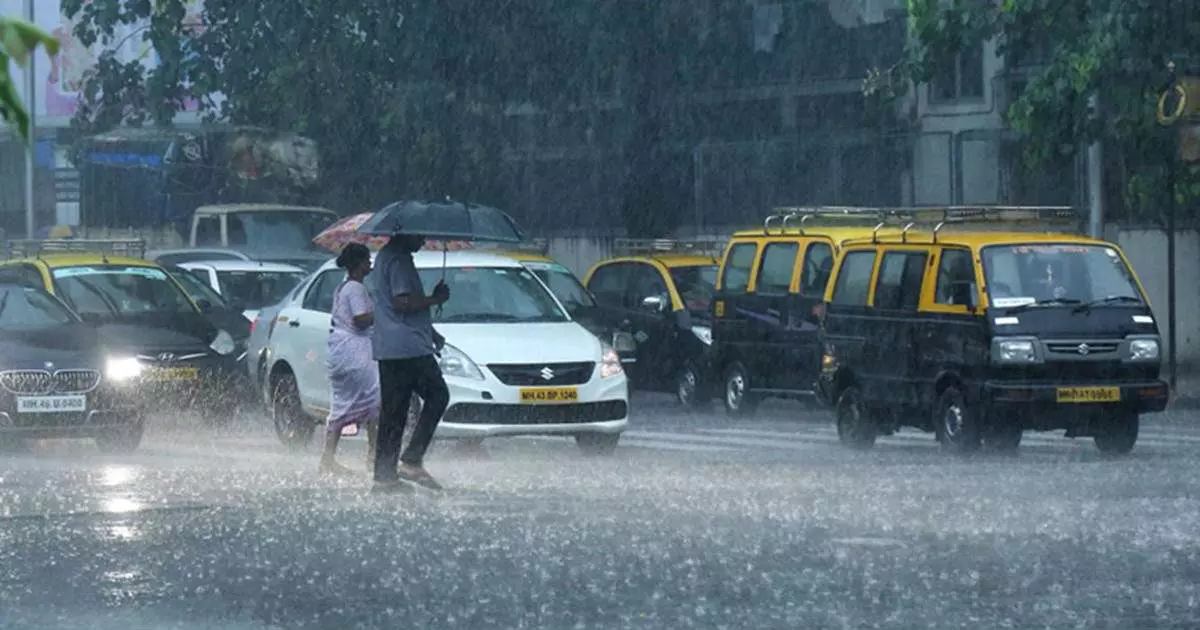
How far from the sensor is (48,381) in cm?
2005

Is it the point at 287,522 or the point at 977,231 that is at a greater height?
the point at 977,231

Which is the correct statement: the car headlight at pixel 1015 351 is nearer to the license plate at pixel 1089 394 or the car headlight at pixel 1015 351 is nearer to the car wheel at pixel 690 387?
the license plate at pixel 1089 394

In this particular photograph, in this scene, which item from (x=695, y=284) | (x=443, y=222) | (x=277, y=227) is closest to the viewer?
(x=443, y=222)

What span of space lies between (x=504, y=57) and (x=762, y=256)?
13820mm

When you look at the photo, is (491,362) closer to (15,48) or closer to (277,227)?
(15,48)

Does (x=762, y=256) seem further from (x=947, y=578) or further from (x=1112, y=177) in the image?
(x=947, y=578)

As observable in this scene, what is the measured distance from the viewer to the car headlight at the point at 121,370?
20.3m

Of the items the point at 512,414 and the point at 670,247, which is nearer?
the point at 512,414

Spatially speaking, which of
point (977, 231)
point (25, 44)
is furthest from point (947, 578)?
point (977, 231)

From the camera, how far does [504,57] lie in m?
38.4

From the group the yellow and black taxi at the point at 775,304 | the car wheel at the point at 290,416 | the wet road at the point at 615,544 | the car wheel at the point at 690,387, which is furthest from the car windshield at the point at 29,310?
the car wheel at the point at 690,387

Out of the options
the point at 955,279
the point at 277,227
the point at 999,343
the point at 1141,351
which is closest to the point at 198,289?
the point at 955,279

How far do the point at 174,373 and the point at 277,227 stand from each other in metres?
16.5

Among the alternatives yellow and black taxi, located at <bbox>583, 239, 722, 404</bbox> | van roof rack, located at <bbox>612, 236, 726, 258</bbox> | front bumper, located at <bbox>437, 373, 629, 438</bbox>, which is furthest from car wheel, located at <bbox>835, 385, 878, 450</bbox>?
van roof rack, located at <bbox>612, 236, 726, 258</bbox>
